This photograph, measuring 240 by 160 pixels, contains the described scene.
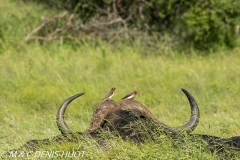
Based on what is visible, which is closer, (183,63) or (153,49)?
(183,63)

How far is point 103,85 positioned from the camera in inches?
364

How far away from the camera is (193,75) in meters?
9.95

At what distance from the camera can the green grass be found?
20.8 feet

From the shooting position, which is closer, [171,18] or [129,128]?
[129,128]

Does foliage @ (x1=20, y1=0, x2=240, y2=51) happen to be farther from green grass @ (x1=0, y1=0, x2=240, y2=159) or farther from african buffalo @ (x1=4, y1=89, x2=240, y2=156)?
african buffalo @ (x1=4, y1=89, x2=240, y2=156)

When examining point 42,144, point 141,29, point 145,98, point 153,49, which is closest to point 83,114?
point 145,98

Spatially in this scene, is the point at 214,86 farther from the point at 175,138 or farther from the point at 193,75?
the point at 175,138

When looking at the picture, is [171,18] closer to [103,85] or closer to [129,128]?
[103,85]

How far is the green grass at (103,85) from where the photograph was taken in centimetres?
634

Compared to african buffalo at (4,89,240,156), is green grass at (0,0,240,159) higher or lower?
lower

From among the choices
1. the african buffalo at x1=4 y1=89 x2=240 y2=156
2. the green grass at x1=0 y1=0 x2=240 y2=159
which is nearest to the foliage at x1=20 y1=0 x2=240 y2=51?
the green grass at x1=0 y1=0 x2=240 y2=159

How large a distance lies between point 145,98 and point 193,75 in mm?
1569

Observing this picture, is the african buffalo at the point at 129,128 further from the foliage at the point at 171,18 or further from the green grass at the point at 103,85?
the foliage at the point at 171,18

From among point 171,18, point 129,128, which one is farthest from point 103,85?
point 171,18
